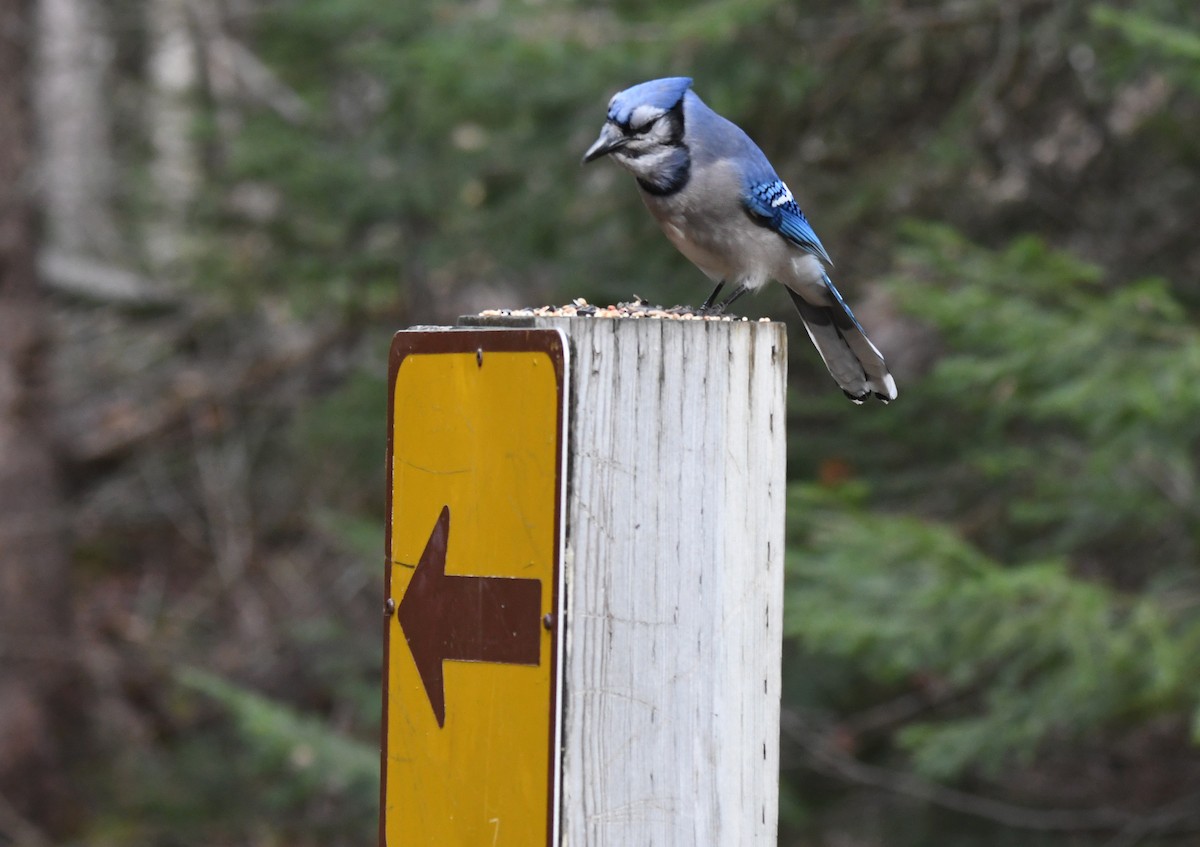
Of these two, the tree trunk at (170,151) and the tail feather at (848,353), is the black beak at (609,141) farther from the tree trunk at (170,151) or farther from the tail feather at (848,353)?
the tree trunk at (170,151)

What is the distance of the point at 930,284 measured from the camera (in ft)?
15.0

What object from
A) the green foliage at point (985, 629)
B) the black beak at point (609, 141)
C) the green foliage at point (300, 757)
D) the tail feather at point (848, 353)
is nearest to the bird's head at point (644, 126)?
→ the black beak at point (609, 141)

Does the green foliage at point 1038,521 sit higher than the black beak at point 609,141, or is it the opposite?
the black beak at point 609,141

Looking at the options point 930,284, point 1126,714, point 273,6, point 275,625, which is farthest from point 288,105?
point 1126,714

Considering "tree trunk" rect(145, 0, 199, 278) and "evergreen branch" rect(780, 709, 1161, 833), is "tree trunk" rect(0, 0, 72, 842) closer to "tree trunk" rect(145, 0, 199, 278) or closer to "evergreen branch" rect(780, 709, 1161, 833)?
"tree trunk" rect(145, 0, 199, 278)

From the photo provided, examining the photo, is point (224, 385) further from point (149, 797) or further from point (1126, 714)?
point (1126, 714)

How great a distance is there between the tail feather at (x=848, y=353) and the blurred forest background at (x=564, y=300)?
125 centimetres

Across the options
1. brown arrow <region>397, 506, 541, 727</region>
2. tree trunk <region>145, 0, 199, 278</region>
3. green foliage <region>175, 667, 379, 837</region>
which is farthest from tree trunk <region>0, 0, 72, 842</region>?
brown arrow <region>397, 506, 541, 727</region>

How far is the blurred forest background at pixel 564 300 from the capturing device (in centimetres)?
428

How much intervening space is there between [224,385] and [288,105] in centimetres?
186

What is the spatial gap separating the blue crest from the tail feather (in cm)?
47

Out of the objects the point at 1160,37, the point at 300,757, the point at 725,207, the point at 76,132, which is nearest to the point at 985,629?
the point at 1160,37

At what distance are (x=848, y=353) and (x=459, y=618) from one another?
1159 millimetres

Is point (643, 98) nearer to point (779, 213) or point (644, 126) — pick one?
point (644, 126)
